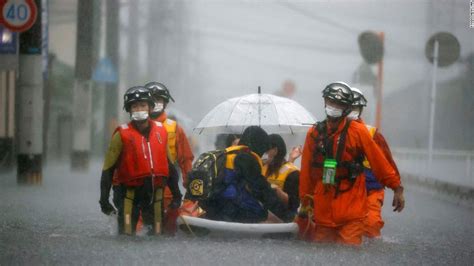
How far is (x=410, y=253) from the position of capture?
827 centimetres

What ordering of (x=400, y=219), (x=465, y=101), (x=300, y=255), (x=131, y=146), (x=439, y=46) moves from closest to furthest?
(x=300, y=255), (x=131, y=146), (x=400, y=219), (x=439, y=46), (x=465, y=101)

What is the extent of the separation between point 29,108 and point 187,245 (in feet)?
28.7

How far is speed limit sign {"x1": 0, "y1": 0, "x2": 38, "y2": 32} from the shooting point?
12.6 meters

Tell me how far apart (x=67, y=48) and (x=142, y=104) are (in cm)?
2640

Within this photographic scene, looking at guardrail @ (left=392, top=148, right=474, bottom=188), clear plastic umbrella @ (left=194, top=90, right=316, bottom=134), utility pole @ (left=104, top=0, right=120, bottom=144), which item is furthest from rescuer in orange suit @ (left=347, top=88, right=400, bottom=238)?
utility pole @ (left=104, top=0, right=120, bottom=144)

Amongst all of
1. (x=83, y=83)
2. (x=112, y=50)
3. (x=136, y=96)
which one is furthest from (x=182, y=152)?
(x=112, y=50)

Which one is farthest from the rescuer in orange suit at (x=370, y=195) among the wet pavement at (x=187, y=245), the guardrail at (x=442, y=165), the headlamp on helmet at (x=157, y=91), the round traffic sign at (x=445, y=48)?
the round traffic sign at (x=445, y=48)

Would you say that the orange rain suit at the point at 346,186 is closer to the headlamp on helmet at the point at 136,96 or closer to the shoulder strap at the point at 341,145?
the shoulder strap at the point at 341,145

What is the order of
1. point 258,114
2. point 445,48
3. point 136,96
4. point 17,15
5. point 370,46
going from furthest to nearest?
point 370,46 < point 445,48 < point 17,15 < point 258,114 < point 136,96

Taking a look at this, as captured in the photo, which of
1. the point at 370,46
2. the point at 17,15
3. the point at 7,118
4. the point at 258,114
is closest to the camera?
the point at 258,114

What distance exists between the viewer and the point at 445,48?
18.1 m

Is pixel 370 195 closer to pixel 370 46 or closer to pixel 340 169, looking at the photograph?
A: pixel 340 169

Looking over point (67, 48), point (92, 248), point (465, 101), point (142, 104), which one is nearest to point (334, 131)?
point (142, 104)

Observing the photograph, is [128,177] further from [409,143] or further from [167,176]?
[409,143]
